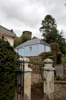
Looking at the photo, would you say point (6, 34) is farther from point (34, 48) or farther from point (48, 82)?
point (48, 82)

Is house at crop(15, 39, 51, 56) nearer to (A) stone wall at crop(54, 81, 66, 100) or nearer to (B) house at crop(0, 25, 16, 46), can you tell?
(B) house at crop(0, 25, 16, 46)

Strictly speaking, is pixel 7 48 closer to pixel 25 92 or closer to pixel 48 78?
pixel 25 92

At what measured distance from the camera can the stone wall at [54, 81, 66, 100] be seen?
3.79 metres

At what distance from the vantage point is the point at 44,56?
12.5 metres

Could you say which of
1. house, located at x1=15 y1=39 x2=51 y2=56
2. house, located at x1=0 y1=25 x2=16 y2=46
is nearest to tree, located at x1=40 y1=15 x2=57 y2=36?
house, located at x1=15 y1=39 x2=51 y2=56

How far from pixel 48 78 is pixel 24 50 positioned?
16006 mm

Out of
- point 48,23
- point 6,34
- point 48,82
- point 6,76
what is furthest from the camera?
point 48,23

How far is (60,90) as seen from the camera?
3861 mm

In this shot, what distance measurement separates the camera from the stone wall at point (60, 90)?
149 inches

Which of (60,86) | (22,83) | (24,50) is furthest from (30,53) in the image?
(22,83)

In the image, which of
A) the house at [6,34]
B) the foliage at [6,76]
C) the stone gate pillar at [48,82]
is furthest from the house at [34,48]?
the foliage at [6,76]

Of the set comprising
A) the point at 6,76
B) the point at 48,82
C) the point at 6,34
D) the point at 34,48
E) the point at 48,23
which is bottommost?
the point at 48,82

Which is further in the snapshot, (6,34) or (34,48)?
(34,48)

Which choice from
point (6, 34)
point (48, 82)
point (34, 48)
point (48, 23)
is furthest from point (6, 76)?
point (48, 23)
